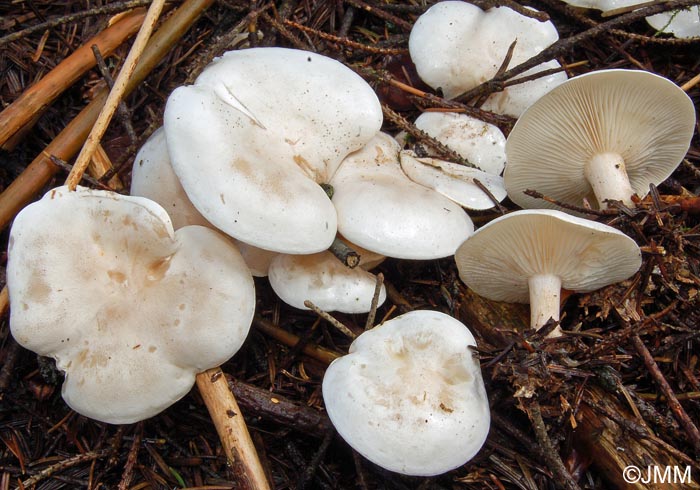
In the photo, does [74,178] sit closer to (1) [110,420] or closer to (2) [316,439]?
(1) [110,420]

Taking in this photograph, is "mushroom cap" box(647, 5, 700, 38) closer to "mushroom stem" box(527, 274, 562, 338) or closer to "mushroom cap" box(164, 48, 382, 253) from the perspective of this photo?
"mushroom stem" box(527, 274, 562, 338)

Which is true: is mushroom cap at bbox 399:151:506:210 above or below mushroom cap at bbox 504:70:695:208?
below

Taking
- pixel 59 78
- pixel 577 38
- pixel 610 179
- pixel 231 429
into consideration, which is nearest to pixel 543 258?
pixel 610 179

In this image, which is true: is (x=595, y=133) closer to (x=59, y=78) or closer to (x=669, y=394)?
(x=669, y=394)

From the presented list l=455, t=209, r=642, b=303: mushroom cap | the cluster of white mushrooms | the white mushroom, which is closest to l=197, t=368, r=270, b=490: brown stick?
the cluster of white mushrooms

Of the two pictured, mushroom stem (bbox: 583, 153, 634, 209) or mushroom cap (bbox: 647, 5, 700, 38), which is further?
mushroom cap (bbox: 647, 5, 700, 38)

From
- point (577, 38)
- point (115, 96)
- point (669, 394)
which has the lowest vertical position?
point (669, 394)
